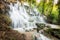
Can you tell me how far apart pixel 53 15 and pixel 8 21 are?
68 cm

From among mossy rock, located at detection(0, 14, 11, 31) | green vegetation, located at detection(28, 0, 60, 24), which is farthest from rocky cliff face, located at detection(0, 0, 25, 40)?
green vegetation, located at detection(28, 0, 60, 24)

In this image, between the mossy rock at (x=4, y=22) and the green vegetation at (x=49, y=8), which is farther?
the green vegetation at (x=49, y=8)

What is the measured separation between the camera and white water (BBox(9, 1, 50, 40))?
7.13 ft

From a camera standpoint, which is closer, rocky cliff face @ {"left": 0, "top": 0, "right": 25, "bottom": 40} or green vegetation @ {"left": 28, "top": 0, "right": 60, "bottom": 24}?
rocky cliff face @ {"left": 0, "top": 0, "right": 25, "bottom": 40}

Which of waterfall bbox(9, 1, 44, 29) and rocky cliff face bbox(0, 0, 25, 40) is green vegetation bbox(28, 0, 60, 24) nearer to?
waterfall bbox(9, 1, 44, 29)

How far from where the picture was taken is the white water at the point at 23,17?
7.13ft

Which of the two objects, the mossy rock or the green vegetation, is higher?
the green vegetation

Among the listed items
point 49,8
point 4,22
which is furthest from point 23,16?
point 49,8

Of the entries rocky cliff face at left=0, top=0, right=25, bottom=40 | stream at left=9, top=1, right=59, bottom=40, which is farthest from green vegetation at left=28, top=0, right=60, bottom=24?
rocky cliff face at left=0, top=0, right=25, bottom=40

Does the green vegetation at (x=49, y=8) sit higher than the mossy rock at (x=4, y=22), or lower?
higher

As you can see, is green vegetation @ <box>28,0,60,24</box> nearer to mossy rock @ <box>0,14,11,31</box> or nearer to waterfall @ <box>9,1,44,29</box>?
waterfall @ <box>9,1,44,29</box>

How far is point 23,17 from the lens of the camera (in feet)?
7.25

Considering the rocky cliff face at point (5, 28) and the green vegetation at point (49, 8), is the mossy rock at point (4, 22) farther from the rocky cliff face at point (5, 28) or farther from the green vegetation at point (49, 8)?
the green vegetation at point (49, 8)

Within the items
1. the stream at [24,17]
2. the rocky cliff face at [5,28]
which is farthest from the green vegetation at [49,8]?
the rocky cliff face at [5,28]
